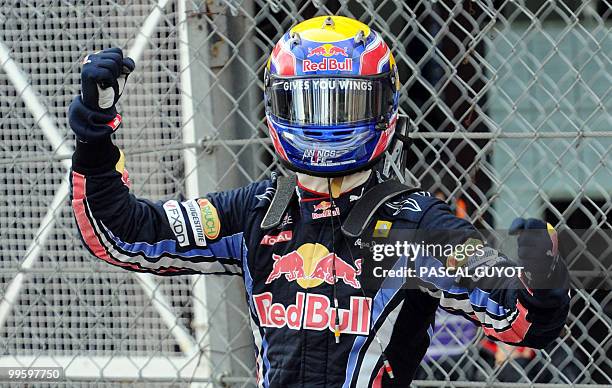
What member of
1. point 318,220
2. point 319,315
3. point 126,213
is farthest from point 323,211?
point 126,213

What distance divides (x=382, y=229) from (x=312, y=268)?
20 centimetres

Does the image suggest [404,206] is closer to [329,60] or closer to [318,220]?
[318,220]

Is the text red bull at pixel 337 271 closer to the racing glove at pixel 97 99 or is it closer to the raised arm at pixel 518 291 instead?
the raised arm at pixel 518 291

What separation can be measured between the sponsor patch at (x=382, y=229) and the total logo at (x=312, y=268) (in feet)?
0.27

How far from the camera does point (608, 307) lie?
463 cm

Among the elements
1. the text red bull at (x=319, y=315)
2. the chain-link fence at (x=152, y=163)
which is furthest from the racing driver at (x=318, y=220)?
the chain-link fence at (x=152, y=163)

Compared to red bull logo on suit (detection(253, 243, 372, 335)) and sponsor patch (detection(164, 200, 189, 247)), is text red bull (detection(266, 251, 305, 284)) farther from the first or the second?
sponsor patch (detection(164, 200, 189, 247))

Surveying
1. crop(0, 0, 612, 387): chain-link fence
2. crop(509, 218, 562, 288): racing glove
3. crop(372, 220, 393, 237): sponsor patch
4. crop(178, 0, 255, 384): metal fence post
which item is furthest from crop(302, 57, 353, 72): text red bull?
crop(178, 0, 255, 384): metal fence post

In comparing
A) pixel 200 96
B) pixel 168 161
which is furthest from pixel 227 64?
pixel 168 161

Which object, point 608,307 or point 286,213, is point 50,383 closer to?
point 286,213

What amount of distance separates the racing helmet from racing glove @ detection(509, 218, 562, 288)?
613 millimetres

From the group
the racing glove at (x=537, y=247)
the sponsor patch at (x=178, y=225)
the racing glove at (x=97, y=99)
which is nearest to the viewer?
the racing glove at (x=537, y=247)

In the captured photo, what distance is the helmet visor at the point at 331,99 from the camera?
2.49 metres

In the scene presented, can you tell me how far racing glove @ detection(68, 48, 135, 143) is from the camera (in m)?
2.40
